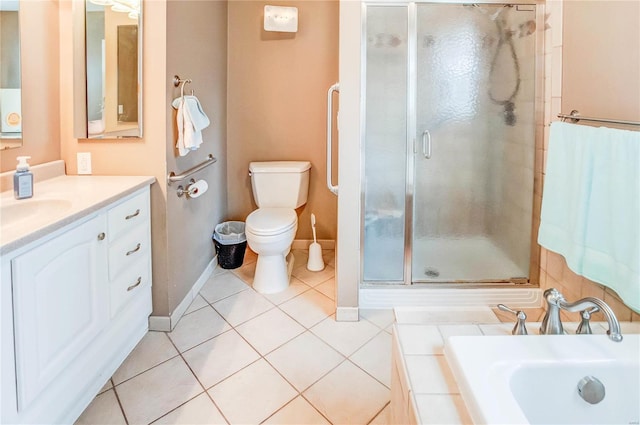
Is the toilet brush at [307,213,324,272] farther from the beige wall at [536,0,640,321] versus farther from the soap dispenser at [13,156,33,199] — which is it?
the soap dispenser at [13,156,33,199]

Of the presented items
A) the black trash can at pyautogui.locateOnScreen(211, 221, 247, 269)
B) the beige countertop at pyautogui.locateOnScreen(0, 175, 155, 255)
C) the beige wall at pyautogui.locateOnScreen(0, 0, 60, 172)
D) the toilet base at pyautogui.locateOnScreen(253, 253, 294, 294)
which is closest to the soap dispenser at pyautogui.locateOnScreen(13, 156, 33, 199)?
the beige countertop at pyautogui.locateOnScreen(0, 175, 155, 255)

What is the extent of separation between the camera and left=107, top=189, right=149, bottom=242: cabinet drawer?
5.98 feet

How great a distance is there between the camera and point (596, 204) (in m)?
1.54

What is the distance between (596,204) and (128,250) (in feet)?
6.44

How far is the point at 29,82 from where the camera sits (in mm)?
1940

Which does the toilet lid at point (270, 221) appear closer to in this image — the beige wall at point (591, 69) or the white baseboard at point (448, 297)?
the white baseboard at point (448, 297)

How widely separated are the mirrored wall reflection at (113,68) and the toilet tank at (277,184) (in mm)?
1257

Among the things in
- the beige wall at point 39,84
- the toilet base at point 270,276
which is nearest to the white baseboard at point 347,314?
the toilet base at point 270,276

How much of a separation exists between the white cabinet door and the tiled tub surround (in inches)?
44.7

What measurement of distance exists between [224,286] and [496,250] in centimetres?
181

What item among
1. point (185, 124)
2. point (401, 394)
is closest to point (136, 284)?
point (185, 124)

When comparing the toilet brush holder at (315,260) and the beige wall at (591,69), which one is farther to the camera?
the toilet brush holder at (315,260)

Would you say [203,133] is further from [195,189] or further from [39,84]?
[39,84]

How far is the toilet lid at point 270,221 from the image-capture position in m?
2.72
